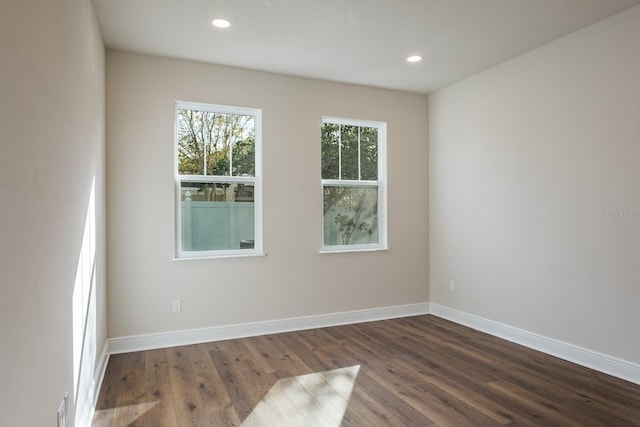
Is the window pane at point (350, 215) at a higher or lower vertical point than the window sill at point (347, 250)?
higher

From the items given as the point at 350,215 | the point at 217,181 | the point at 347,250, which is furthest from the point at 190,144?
the point at 347,250

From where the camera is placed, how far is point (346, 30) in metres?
3.37

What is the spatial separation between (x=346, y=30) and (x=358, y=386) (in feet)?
9.15

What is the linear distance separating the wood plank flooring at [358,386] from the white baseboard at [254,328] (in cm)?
11

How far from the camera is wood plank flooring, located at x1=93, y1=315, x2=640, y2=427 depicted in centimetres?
252

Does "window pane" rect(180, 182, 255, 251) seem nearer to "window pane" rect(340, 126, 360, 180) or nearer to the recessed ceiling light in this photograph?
"window pane" rect(340, 126, 360, 180)

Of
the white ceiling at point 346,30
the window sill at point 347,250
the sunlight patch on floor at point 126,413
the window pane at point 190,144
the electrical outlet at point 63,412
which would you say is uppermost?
the white ceiling at point 346,30

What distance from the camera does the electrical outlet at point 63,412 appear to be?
175cm

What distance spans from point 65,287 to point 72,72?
3.54 feet

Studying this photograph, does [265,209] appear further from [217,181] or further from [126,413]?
[126,413]

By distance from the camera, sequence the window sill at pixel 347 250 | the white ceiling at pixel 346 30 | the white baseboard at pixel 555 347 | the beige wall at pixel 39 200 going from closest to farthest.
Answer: the beige wall at pixel 39 200
the white ceiling at pixel 346 30
the white baseboard at pixel 555 347
the window sill at pixel 347 250

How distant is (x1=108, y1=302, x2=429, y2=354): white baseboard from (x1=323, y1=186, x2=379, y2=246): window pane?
0.84 m

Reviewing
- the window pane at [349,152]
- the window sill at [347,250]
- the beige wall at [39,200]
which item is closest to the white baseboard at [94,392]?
the beige wall at [39,200]

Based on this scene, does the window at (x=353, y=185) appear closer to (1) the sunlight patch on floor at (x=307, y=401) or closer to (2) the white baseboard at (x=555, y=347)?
(2) the white baseboard at (x=555, y=347)
